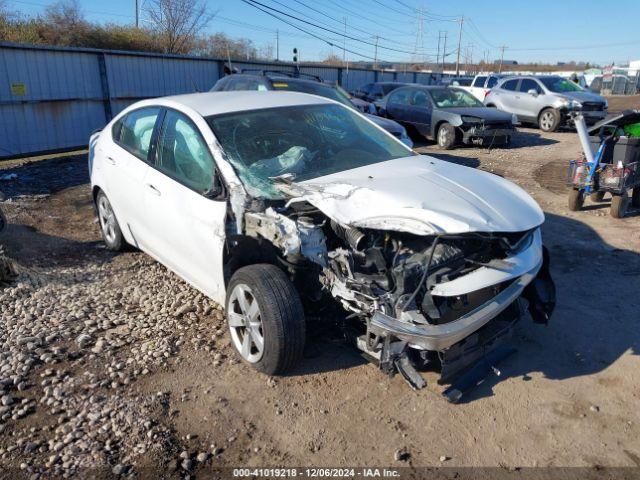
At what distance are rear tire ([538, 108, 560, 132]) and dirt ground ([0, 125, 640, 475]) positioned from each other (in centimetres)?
1173

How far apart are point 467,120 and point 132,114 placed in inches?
347

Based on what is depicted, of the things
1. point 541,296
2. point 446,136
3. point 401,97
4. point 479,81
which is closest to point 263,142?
point 541,296

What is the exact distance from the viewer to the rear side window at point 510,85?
53.3 ft

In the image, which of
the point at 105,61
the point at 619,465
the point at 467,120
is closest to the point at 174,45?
the point at 105,61

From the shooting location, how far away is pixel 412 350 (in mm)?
2910

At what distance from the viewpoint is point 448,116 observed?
12.0 metres

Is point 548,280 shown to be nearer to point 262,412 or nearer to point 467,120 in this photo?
point 262,412

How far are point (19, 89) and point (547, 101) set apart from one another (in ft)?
47.5

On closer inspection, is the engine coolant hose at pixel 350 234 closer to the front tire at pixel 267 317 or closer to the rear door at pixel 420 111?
the front tire at pixel 267 317

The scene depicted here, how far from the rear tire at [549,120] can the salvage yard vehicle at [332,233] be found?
1283 cm

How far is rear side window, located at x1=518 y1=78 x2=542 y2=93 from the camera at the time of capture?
51.4 feet

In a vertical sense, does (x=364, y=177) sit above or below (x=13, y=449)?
above

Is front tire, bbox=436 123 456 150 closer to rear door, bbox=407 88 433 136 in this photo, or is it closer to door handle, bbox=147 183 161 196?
rear door, bbox=407 88 433 136

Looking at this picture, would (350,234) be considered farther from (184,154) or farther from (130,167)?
(130,167)
